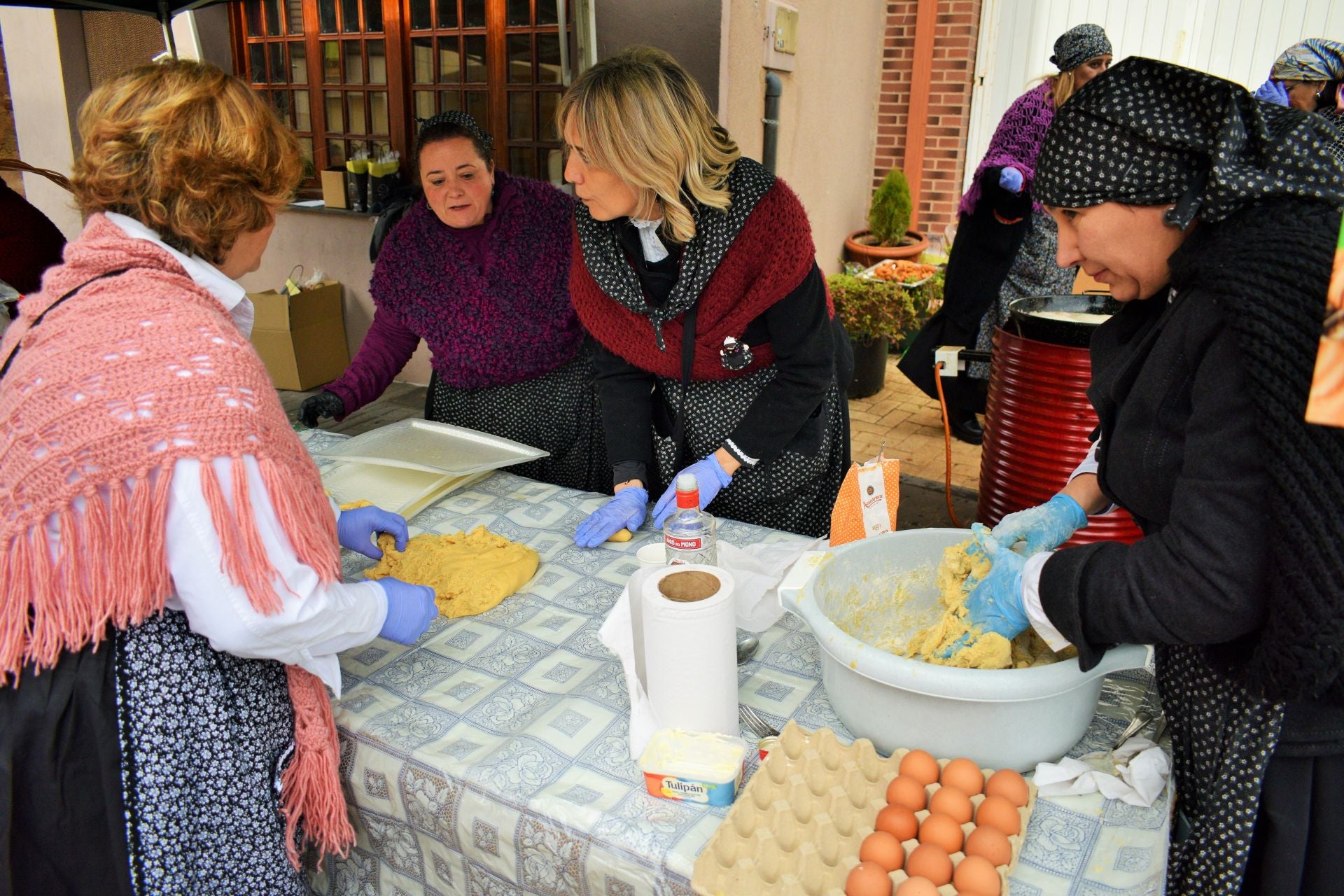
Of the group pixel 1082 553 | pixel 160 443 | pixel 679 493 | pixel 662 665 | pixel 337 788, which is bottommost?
pixel 337 788

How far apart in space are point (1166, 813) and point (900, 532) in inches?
23.0

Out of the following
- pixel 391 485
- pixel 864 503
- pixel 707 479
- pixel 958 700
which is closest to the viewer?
pixel 958 700

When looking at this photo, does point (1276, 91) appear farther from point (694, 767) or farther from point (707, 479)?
point (694, 767)

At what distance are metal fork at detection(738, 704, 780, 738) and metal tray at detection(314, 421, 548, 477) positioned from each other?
1086 mm

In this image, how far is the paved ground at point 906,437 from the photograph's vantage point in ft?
13.9

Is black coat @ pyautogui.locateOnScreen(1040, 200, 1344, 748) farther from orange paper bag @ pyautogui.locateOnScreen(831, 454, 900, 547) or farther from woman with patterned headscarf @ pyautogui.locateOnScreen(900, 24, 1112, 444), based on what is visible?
woman with patterned headscarf @ pyautogui.locateOnScreen(900, 24, 1112, 444)

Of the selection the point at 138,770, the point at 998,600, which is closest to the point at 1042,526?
the point at 998,600

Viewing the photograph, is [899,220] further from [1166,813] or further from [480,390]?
[1166,813]

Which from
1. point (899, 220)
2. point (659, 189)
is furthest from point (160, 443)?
point (899, 220)

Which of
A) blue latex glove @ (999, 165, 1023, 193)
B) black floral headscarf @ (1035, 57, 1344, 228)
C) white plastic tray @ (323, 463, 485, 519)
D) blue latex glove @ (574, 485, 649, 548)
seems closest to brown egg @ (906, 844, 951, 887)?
black floral headscarf @ (1035, 57, 1344, 228)

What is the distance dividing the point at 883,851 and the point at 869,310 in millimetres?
4564

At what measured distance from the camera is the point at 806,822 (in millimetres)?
1123

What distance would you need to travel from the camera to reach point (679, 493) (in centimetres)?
154

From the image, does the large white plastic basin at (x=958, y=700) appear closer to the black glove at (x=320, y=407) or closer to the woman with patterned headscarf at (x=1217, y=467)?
the woman with patterned headscarf at (x=1217, y=467)
